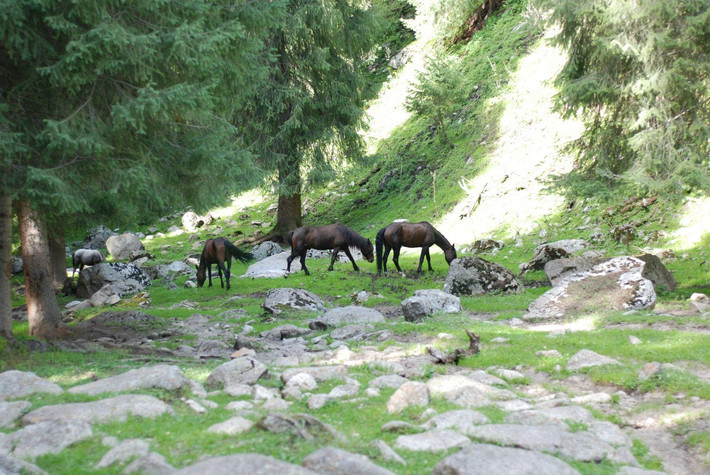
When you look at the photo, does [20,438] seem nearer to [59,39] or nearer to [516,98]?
[59,39]

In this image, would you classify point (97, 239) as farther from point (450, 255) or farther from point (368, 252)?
point (450, 255)

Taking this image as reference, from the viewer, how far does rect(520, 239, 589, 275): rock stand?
1728 centimetres

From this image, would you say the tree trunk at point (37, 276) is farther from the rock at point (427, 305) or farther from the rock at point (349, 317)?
the rock at point (427, 305)

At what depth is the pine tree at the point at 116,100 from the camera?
7.07 meters

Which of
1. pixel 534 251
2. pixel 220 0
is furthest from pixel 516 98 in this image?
pixel 220 0

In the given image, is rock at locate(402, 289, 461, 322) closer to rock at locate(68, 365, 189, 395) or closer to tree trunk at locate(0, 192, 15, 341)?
rock at locate(68, 365, 189, 395)

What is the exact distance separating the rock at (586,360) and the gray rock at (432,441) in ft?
11.3

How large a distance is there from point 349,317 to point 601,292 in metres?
5.71

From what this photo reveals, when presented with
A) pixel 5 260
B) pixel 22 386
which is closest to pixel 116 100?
pixel 5 260

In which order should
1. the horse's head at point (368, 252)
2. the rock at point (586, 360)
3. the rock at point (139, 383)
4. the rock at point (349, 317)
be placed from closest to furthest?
the rock at point (139, 383) → the rock at point (586, 360) → the rock at point (349, 317) → the horse's head at point (368, 252)

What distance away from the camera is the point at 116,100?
780cm

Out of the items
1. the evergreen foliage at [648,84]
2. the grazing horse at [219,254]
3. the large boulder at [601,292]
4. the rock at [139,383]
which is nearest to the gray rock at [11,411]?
the rock at [139,383]

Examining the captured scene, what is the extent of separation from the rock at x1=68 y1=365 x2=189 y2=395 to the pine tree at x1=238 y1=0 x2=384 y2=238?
2049 centimetres

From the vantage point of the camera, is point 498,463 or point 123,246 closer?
point 498,463
